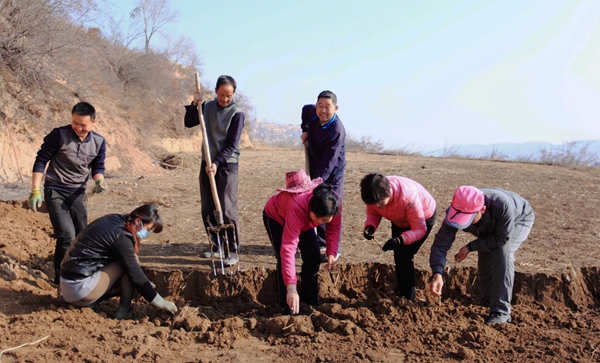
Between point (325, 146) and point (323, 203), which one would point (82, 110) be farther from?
point (323, 203)

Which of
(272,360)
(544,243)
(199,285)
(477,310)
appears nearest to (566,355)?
(477,310)

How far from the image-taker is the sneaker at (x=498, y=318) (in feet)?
12.5

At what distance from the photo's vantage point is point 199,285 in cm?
474

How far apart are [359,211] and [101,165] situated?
402cm

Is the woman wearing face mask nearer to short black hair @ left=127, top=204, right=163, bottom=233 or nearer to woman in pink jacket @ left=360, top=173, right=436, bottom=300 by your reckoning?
short black hair @ left=127, top=204, right=163, bottom=233

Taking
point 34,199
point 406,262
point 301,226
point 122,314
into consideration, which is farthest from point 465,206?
point 34,199

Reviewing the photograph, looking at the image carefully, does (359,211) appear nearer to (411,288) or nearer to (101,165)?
(411,288)

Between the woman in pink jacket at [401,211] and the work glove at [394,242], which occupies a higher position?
the woman in pink jacket at [401,211]

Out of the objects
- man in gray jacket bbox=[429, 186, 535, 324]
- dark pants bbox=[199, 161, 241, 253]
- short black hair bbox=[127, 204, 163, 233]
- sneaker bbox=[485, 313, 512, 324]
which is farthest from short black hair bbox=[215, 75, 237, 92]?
sneaker bbox=[485, 313, 512, 324]

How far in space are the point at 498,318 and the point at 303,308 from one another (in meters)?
1.59

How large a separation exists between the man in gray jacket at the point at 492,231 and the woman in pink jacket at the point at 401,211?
0.21 metres

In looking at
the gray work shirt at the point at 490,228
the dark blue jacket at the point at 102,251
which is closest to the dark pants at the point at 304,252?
the gray work shirt at the point at 490,228

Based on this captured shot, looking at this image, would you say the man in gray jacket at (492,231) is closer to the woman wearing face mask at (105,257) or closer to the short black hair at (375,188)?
the short black hair at (375,188)

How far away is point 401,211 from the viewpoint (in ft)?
12.7
